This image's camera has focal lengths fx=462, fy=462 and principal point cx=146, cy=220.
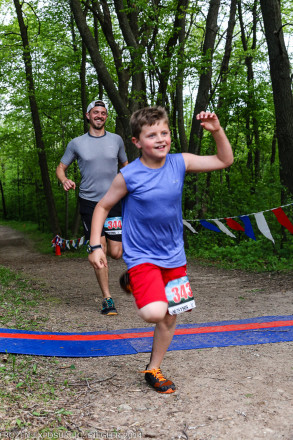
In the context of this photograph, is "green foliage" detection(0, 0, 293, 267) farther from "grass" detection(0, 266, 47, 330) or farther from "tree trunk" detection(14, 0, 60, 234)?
"grass" detection(0, 266, 47, 330)

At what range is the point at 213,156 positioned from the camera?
339cm

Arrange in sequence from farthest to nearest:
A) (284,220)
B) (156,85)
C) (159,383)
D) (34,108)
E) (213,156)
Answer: (156,85)
(34,108)
(284,220)
(213,156)
(159,383)

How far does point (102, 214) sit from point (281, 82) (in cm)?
749

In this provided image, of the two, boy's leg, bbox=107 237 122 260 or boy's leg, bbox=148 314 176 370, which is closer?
boy's leg, bbox=148 314 176 370

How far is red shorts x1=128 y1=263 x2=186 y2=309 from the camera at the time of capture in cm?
314

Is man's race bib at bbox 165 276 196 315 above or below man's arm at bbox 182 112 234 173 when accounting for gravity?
below

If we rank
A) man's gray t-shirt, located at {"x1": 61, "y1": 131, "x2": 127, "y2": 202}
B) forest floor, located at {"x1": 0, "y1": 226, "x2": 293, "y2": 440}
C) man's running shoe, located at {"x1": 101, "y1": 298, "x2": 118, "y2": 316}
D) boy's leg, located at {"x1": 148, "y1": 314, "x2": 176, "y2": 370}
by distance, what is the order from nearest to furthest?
forest floor, located at {"x1": 0, "y1": 226, "x2": 293, "y2": 440}, boy's leg, located at {"x1": 148, "y1": 314, "x2": 176, "y2": 370}, man's running shoe, located at {"x1": 101, "y1": 298, "x2": 118, "y2": 316}, man's gray t-shirt, located at {"x1": 61, "y1": 131, "x2": 127, "y2": 202}

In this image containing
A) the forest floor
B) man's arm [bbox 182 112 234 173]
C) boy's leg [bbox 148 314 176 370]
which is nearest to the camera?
the forest floor

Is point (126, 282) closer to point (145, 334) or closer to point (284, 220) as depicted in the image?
point (145, 334)

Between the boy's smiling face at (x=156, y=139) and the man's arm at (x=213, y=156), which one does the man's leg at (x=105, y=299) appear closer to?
the man's arm at (x=213, y=156)

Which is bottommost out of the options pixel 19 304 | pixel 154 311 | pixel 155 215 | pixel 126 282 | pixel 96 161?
pixel 19 304

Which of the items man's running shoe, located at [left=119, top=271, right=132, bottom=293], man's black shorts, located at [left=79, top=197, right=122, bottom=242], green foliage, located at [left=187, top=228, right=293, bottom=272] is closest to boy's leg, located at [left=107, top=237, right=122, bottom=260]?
man's black shorts, located at [left=79, top=197, right=122, bottom=242]

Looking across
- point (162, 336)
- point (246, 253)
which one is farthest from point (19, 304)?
point (246, 253)

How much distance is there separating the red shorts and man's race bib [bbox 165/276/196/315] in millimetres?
79
